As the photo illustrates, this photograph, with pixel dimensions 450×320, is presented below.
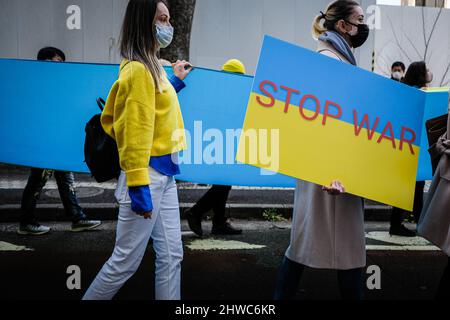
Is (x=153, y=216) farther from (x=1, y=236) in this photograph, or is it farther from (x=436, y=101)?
(x=1, y=236)

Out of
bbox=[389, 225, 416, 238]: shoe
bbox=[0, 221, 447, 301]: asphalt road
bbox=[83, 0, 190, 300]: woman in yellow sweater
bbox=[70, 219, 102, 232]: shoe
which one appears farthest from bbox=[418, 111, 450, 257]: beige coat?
bbox=[70, 219, 102, 232]: shoe

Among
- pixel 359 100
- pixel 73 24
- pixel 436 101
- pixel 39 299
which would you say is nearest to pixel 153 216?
pixel 359 100

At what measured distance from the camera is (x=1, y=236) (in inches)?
216

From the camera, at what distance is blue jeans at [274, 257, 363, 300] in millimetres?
2850

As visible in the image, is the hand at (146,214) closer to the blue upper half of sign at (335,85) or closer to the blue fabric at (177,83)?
the blue upper half of sign at (335,85)

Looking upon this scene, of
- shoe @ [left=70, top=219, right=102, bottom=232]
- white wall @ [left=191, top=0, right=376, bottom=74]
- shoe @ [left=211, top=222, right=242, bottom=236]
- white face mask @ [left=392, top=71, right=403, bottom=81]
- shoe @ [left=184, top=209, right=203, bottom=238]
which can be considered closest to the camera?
shoe @ [left=184, top=209, right=203, bottom=238]

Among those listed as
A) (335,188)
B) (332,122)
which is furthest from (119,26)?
(335,188)

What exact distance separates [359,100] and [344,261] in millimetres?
886

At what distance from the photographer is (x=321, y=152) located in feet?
8.63

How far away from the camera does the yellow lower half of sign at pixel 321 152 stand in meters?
2.52

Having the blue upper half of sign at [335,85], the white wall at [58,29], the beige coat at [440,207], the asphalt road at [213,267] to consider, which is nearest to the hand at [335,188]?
the blue upper half of sign at [335,85]

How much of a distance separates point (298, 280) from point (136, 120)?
4.35 feet

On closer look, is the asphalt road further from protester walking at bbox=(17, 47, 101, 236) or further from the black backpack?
the black backpack

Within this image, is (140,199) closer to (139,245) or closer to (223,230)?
(139,245)
